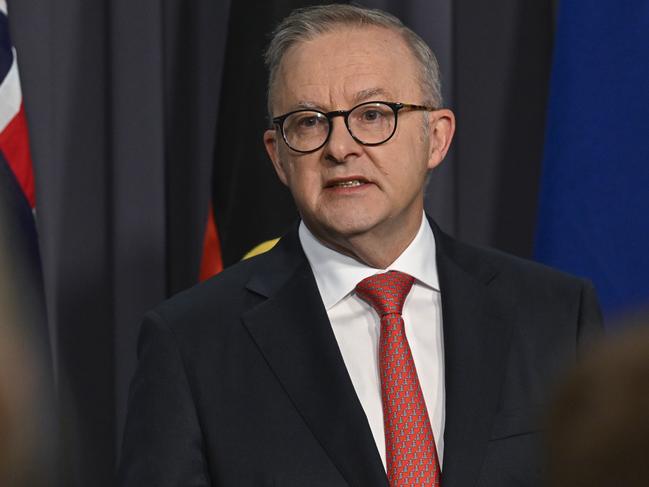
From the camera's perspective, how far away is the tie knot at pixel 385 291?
5.76ft

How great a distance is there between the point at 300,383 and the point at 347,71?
0.57 m

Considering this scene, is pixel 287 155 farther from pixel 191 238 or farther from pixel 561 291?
pixel 191 238

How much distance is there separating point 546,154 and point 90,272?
3.91ft

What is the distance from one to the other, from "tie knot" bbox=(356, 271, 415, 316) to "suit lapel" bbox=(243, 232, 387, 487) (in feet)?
0.27

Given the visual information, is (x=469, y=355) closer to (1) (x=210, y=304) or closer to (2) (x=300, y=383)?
(2) (x=300, y=383)

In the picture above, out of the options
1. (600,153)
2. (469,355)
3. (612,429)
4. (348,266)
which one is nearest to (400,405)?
(469,355)

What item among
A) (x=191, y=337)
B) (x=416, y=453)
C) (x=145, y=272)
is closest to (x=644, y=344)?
(x=416, y=453)

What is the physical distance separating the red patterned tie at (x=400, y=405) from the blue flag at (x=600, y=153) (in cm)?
74

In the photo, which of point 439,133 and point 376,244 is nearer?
point 376,244

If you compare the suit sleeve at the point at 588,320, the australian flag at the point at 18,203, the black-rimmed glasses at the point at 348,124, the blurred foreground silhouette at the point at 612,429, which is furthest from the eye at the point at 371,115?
the blurred foreground silhouette at the point at 612,429

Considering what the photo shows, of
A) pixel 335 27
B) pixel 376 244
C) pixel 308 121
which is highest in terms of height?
pixel 335 27

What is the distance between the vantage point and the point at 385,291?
177 cm

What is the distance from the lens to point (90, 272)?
8.75ft

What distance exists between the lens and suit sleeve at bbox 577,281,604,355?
1.85m
